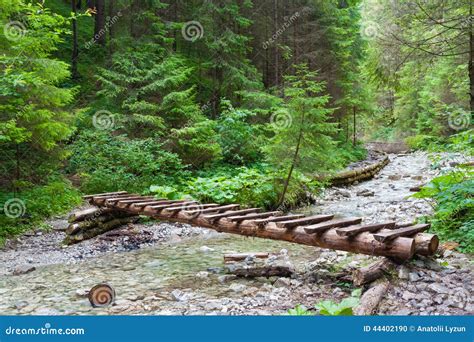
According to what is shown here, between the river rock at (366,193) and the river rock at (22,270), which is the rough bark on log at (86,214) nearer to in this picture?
the river rock at (22,270)

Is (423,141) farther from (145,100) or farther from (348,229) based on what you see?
(348,229)

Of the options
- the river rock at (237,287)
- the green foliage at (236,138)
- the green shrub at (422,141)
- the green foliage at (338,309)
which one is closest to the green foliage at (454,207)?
the green foliage at (338,309)

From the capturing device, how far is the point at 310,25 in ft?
66.7

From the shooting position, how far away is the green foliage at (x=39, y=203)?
8.25m

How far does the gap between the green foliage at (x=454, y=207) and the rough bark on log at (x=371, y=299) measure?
226cm

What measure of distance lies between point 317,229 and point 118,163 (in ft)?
25.1

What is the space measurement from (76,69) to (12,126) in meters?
12.3

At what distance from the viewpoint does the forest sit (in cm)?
852

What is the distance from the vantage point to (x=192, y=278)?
18.9ft

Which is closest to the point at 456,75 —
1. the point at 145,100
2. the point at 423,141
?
the point at 423,141

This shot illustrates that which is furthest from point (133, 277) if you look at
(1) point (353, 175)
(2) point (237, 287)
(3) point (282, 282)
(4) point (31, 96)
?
(1) point (353, 175)

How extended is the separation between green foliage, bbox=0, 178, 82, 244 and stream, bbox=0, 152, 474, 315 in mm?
360

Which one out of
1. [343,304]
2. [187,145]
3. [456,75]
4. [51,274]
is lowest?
[51,274]

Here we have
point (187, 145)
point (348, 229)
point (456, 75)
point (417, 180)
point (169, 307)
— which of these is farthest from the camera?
point (456, 75)
